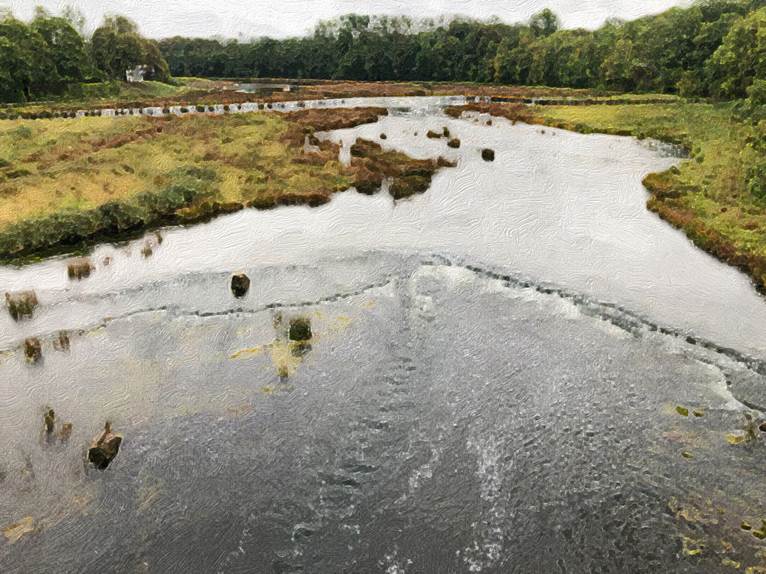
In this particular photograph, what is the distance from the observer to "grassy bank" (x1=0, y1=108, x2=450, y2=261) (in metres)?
33.9

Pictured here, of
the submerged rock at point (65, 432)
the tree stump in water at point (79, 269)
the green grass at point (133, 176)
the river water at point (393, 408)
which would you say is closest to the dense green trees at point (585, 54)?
the green grass at point (133, 176)

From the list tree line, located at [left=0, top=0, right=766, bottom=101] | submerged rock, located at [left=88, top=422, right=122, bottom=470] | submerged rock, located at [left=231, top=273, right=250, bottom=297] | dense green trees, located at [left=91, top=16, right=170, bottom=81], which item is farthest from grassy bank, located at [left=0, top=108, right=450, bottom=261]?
dense green trees, located at [left=91, top=16, right=170, bottom=81]

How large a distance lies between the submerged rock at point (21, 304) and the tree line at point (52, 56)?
85994 millimetres

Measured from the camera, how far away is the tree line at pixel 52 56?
94.6 meters

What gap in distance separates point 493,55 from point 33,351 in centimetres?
16481

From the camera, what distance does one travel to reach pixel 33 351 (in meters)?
A: 21.1

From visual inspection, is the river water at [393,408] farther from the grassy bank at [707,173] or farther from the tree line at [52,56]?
the tree line at [52,56]

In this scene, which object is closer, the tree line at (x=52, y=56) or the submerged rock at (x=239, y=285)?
the submerged rock at (x=239, y=285)

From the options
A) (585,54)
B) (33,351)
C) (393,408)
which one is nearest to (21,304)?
(33,351)

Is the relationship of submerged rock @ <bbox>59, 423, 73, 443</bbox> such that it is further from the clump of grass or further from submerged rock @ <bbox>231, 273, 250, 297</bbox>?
the clump of grass

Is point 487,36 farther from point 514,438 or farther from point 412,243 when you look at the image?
point 514,438

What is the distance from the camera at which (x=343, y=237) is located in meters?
33.7

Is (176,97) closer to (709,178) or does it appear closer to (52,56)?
(52,56)

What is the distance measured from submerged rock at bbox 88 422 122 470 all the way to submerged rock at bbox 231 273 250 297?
35.9ft
